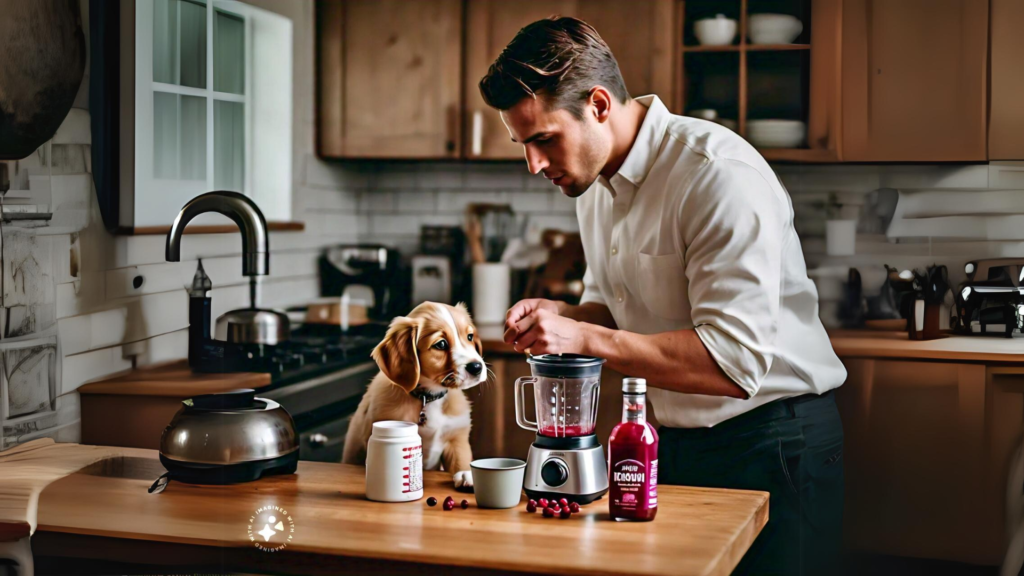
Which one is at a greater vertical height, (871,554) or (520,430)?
(520,430)

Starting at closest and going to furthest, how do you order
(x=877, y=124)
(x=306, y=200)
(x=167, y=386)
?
(x=877, y=124) → (x=167, y=386) → (x=306, y=200)

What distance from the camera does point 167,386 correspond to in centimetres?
189

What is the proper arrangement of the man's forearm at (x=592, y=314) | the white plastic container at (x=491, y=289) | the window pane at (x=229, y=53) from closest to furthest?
the man's forearm at (x=592, y=314) → the window pane at (x=229, y=53) → the white plastic container at (x=491, y=289)

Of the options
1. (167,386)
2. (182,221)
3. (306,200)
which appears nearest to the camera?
(182,221)

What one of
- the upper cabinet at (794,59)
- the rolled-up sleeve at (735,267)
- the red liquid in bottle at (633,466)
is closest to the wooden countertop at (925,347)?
the rolled-up sleeve at (735,267)

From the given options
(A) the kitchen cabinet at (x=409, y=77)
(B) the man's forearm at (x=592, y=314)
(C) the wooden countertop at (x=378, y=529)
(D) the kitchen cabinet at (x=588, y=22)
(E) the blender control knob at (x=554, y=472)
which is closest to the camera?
(C) the wooden countertop at (x=378, y=529)

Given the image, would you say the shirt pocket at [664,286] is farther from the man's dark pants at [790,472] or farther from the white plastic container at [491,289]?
the white plastic container at [491,289]

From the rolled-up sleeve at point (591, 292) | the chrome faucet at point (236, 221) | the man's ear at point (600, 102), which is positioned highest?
the man's ear at point (600, 102)

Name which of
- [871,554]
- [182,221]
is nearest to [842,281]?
[871,554]

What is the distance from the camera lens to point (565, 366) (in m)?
1.30

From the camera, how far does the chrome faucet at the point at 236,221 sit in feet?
5.70

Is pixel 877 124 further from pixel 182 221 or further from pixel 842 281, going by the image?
pixel 182 221

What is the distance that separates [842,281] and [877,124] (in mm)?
259

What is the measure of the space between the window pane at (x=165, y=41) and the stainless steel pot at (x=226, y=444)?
0.73 meters
